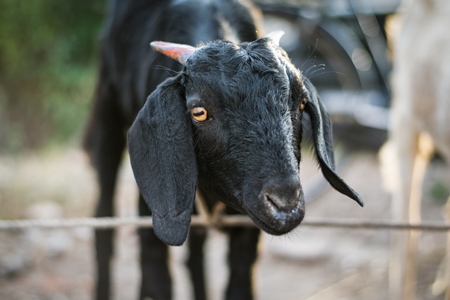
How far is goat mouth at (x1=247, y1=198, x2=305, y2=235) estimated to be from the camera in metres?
1.83

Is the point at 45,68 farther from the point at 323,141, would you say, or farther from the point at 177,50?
the point at 323,141

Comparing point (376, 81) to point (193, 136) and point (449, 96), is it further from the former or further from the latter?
point (193, 136)

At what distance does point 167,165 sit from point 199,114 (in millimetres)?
187

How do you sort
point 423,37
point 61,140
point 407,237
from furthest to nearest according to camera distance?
point 61,140 < point 407,237 < point 423,37

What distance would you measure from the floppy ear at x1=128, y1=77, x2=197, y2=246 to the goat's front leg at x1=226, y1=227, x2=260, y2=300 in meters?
1.03

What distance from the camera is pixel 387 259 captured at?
5203 millimetres

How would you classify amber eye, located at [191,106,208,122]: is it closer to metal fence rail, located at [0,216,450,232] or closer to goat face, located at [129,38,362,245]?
goat face, located at [129,38,362,245]

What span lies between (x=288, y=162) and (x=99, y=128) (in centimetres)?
211

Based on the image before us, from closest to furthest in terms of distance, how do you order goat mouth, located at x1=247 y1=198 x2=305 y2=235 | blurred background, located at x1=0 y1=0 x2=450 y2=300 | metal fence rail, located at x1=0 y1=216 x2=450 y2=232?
1. goat mouth, located at x1=247 y1=198 x2=305 y2=235
2. metal fence rail, located at x1=0 y1=216 x2=450 y2=232
3. blurred background, located at x1=0 y1=0 x2=450 y2=300

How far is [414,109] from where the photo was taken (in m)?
3.83

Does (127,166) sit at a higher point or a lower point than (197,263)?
lower

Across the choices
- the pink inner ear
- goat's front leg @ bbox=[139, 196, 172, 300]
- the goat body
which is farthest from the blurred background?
the pink inner ear

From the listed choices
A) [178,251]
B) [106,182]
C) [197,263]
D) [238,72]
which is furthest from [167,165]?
[178,251]

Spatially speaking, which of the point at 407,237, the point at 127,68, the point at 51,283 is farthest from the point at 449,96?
the point at 51,283
